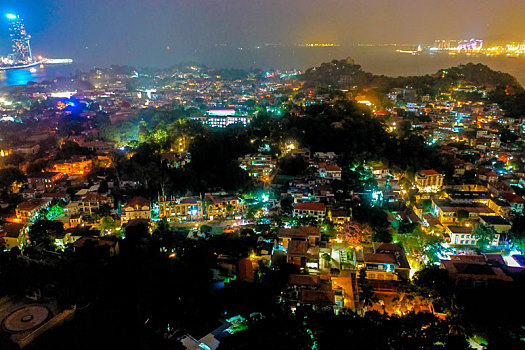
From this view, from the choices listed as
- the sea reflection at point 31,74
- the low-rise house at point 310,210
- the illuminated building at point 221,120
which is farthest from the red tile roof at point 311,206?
the sea reflection at point 31,74

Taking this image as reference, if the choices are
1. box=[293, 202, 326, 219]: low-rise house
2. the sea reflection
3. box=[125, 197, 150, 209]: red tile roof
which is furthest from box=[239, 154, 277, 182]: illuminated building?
the sea reflection

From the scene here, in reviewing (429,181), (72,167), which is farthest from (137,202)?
(429,181)

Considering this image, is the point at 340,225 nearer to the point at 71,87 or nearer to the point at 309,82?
the point at 309,82

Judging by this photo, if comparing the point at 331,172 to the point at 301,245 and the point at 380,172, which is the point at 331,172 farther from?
the point at 301,245

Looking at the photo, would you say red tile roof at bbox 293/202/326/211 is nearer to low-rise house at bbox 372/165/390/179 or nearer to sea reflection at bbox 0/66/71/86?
low-rise house at bbox 372/165/390/179

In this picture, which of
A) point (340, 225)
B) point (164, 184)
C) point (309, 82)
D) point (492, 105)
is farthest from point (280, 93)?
point (340, 225)

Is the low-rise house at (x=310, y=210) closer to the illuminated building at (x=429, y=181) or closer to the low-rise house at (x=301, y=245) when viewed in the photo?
the low-rise house at (x=301, y=245)
